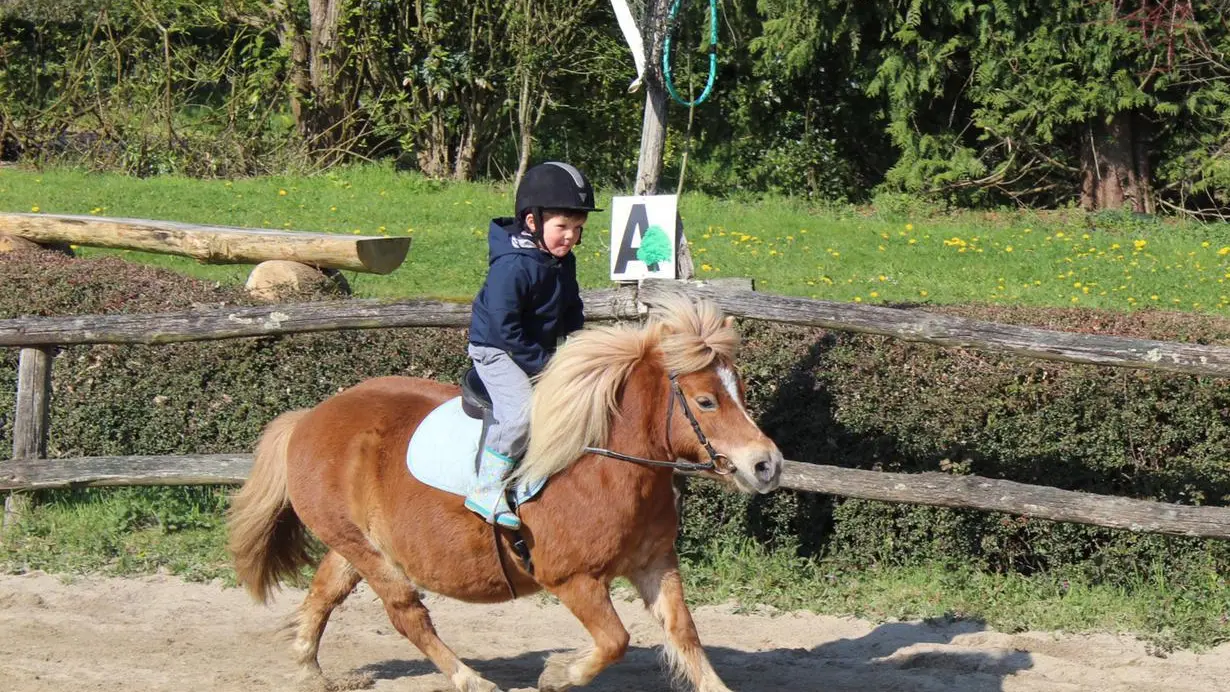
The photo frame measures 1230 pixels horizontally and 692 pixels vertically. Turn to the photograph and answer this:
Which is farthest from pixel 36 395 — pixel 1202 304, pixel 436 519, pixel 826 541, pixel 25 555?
pixel 1202 304

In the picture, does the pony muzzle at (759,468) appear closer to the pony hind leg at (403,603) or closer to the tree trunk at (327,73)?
the pony hind leg at (403,603)

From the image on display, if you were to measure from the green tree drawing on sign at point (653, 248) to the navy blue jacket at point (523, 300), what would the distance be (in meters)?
1.44

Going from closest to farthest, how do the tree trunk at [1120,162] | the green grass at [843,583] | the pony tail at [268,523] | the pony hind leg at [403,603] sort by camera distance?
the pony hind leg at [403,603], the pony tail at [268,523], the green grass at [843,583], the tree trunk at [1120,162]

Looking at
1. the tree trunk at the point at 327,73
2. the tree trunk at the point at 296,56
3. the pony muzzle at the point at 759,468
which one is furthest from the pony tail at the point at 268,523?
the tree trunk at the point at 296,56

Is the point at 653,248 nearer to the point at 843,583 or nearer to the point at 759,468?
Answer: the point at 843,583

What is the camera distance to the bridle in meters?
4.50

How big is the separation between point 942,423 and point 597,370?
2.63 m

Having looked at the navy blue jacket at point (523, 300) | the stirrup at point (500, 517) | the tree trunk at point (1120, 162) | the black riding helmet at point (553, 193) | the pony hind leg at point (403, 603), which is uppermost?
the tree trunk at point (1120, 162)

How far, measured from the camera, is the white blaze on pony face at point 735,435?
171 inches

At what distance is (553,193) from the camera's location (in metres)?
4.73

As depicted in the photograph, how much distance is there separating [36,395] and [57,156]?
1109 cm

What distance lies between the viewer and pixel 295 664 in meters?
5.84

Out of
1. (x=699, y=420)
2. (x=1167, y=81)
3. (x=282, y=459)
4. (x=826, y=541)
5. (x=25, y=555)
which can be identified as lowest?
(x=25, y=555)

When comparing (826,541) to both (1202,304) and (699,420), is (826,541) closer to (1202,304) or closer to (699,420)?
(699,420)
